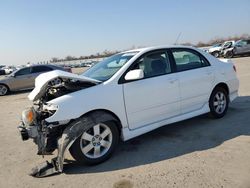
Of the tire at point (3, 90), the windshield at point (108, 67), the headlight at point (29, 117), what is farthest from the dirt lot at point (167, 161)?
the tire at point (3, 90)

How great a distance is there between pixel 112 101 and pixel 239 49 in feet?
88.7

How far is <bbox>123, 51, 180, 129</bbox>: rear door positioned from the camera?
4809 millimetres

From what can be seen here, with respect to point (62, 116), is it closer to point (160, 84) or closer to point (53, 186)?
point (53, 186)

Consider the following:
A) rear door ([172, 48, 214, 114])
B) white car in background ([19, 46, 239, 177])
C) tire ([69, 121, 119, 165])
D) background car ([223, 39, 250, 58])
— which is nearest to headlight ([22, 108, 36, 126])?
white car in background ([19, 46, 239, 177])

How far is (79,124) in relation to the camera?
4.28 m

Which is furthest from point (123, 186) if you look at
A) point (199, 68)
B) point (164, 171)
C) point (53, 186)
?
point (199, 68)

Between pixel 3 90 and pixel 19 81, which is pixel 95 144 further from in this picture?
pixel 3 90

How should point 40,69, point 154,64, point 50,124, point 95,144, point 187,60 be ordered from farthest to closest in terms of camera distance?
1. point 40,69
2. point 187,60
3. point 154,64
4. point 95,144
5. point 50,124

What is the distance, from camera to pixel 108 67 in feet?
17.8

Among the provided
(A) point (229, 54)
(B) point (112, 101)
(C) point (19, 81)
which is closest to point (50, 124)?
(B) point (112, 101)

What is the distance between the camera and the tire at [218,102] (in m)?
6.11

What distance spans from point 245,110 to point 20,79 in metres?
13.0

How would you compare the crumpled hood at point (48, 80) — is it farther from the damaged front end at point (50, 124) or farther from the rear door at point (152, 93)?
the rear door at point (152, 93)

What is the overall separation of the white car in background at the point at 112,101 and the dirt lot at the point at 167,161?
0.27 metres
